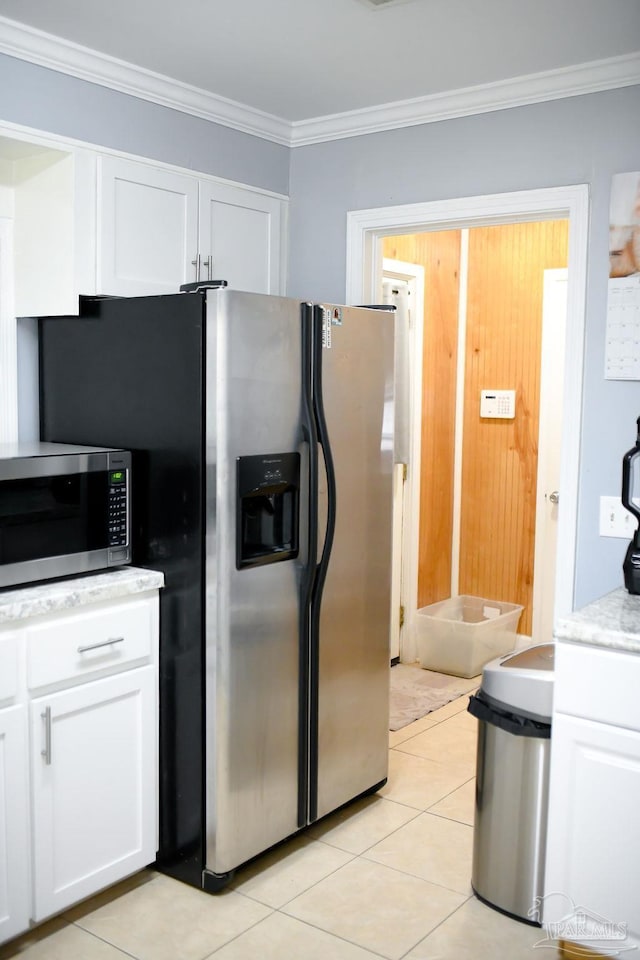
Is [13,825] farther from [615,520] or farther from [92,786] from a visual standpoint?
[615,520]

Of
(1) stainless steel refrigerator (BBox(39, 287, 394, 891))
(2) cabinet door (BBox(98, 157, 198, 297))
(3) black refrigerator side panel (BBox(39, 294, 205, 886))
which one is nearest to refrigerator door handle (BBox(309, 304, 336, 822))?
(1) stainless steel refrigerator (BBox(39, 287, 394, 891))

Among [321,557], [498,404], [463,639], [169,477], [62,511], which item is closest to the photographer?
[62,511]

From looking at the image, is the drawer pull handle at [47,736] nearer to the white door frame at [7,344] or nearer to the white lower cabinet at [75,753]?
the white lower cabinet at [75,753]

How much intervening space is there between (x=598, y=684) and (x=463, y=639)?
245cm

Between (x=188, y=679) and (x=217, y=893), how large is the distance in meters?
0.61

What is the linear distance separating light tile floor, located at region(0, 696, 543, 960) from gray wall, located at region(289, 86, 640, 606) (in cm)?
100

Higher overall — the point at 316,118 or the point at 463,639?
the point at 316,118

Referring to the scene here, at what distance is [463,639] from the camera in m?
4.52

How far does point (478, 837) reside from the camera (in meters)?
2.53

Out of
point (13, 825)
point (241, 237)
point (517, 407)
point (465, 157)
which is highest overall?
point (465, 157)

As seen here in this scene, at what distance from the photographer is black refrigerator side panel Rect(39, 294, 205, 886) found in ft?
8.15

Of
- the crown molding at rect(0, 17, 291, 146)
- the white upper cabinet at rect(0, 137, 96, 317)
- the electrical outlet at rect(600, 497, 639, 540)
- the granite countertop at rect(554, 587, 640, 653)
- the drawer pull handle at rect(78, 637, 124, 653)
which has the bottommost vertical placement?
the drawer pull handle at rect(78, 637, 124, 653)

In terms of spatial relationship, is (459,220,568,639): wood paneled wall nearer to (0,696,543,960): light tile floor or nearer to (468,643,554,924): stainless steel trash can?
(0,696,543,960): light tile floor

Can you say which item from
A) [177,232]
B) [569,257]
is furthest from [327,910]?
[177,232]
